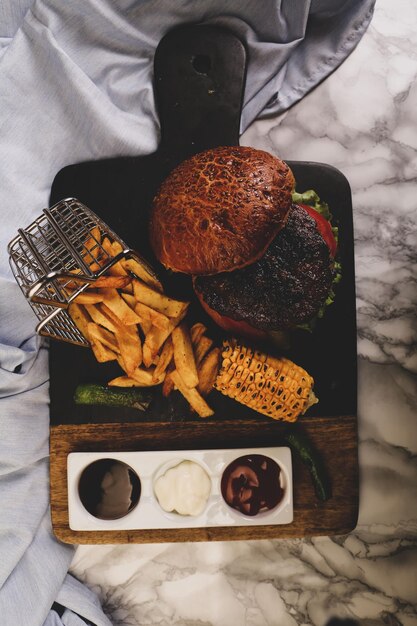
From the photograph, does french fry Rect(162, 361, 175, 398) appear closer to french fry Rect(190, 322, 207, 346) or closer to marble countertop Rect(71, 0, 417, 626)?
french fry Rect(190, 322, 207, 346)

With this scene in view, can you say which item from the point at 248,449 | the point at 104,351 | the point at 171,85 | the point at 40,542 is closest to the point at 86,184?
the point at 171,85

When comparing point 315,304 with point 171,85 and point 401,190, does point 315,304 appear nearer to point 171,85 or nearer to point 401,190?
point 401,190

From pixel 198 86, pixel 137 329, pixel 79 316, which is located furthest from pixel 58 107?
pixel 137 329

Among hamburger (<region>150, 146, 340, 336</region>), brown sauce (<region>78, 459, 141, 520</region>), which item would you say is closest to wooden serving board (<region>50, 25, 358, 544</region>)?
brown sauce (<region>78, 459, 141, 520</region>)

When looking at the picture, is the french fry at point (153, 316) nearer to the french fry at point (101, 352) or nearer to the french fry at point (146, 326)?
the french fry at point (146, 326)

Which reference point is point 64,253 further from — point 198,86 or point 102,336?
point 198,86

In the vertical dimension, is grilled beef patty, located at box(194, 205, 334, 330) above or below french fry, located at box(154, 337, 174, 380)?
above
